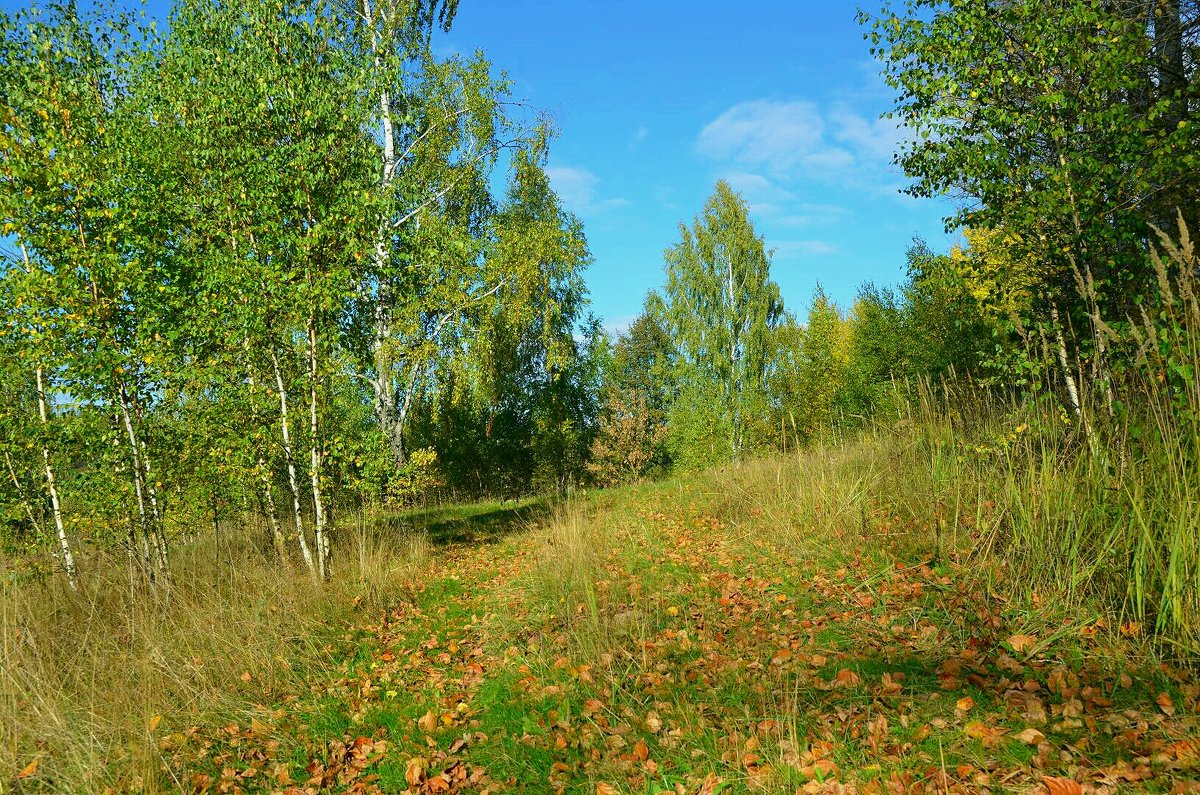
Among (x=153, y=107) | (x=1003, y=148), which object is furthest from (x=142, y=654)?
(x=1003, y=148)

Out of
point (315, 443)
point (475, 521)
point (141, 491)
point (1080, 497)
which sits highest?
point (315, 443)

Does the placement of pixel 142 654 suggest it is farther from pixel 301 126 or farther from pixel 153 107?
pixel 153 107

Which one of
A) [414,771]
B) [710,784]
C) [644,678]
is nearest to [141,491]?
[414,771]

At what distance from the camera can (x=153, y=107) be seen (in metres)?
7.92

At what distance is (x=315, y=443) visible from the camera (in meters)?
7.79

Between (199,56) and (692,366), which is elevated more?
(199,56)

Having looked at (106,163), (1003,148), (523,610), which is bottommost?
(523,610)

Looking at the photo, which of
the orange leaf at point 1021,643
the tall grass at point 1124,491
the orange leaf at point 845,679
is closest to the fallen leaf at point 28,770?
the orange leaf at point 845,679

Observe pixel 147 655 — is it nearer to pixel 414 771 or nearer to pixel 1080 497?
pixel 414 771

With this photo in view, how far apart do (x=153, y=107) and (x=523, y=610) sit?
7599 mm

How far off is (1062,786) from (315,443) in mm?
7513

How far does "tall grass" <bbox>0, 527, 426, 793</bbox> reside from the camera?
4125mm

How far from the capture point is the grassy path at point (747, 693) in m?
3.06

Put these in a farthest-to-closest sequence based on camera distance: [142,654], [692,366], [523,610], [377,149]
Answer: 1. [692,366]
2. [377,149]
3. [523,610]
4. [142,654]
